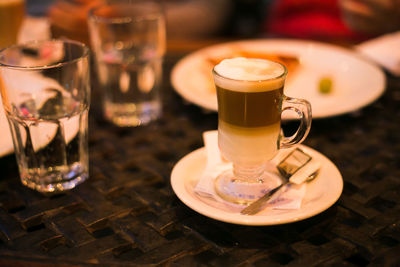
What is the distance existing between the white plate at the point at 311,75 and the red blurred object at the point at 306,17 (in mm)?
1173

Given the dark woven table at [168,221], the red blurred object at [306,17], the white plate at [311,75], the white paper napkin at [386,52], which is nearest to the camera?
the dark woven table at [168,221]

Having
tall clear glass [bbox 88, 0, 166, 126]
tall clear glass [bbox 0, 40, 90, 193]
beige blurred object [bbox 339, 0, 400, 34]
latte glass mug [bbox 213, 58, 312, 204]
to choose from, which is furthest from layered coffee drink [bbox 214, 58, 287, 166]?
beige blurred object [bbox 339, 0, 400, 34]

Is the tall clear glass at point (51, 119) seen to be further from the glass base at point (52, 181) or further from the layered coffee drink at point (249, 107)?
the layered coffee drink at point (249, 107)

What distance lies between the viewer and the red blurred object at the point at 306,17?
2.80m

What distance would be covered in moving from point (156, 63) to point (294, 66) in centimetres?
49

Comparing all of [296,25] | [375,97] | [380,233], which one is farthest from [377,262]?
[296,25]

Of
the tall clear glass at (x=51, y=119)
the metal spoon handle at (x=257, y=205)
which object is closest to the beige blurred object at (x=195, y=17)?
the tall clear glass at (x=51, y=119)

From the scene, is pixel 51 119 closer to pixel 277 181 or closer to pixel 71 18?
pixel 277 181

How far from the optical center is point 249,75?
0.77 metres

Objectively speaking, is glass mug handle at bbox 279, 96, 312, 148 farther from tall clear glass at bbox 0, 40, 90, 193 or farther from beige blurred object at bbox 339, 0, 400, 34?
beige blurred object at bbox 339, 0, 400, 34

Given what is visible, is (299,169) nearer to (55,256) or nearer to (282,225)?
(282,225)

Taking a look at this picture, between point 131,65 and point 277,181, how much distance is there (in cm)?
57

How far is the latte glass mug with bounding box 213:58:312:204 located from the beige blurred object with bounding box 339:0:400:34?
1230 millimetres

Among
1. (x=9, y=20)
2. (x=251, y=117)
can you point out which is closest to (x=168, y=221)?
(x=251, y=117)
